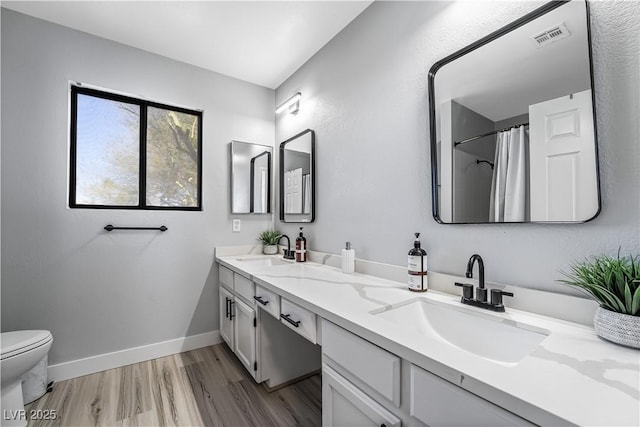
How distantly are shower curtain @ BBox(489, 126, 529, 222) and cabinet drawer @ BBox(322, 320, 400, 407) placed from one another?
73cm

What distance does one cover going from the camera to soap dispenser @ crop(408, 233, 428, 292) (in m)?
1.28

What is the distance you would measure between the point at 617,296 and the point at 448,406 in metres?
0.57

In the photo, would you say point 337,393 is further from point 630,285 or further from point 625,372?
point 630,285

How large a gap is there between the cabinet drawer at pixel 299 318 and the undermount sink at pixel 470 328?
0.29 meters

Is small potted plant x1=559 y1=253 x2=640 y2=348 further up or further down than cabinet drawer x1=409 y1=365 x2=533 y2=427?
further up

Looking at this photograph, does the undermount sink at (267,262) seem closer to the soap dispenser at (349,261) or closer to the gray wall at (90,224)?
the gray wall at (90,224)

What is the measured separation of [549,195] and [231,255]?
229cm

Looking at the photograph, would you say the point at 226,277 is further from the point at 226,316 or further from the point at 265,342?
the point at 265,342

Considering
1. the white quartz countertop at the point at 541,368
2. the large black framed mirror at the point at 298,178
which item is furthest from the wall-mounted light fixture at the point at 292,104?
the white quartz countertop at the point at 541,368

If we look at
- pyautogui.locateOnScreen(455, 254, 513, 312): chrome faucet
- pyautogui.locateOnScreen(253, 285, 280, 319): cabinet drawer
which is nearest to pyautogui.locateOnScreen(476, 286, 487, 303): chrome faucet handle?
pyautogui.locateOnScreen(455, 254, 513, 312): chrome faucet

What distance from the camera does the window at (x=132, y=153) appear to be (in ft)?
6.60


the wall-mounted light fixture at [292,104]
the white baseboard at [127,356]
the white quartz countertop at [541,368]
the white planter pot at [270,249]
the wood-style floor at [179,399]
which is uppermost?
the wall-mounted light fixture at [292,104]

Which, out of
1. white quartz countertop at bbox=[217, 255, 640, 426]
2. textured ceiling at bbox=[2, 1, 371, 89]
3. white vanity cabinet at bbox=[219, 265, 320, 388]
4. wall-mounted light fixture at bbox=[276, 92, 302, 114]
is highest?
textured ceiling at bbox=[2, 1, 371, 89]

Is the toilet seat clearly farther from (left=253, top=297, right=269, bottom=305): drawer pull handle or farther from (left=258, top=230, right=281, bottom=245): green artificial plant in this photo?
(left=258, top=230, right=281, bottom=245): green artificial plant
